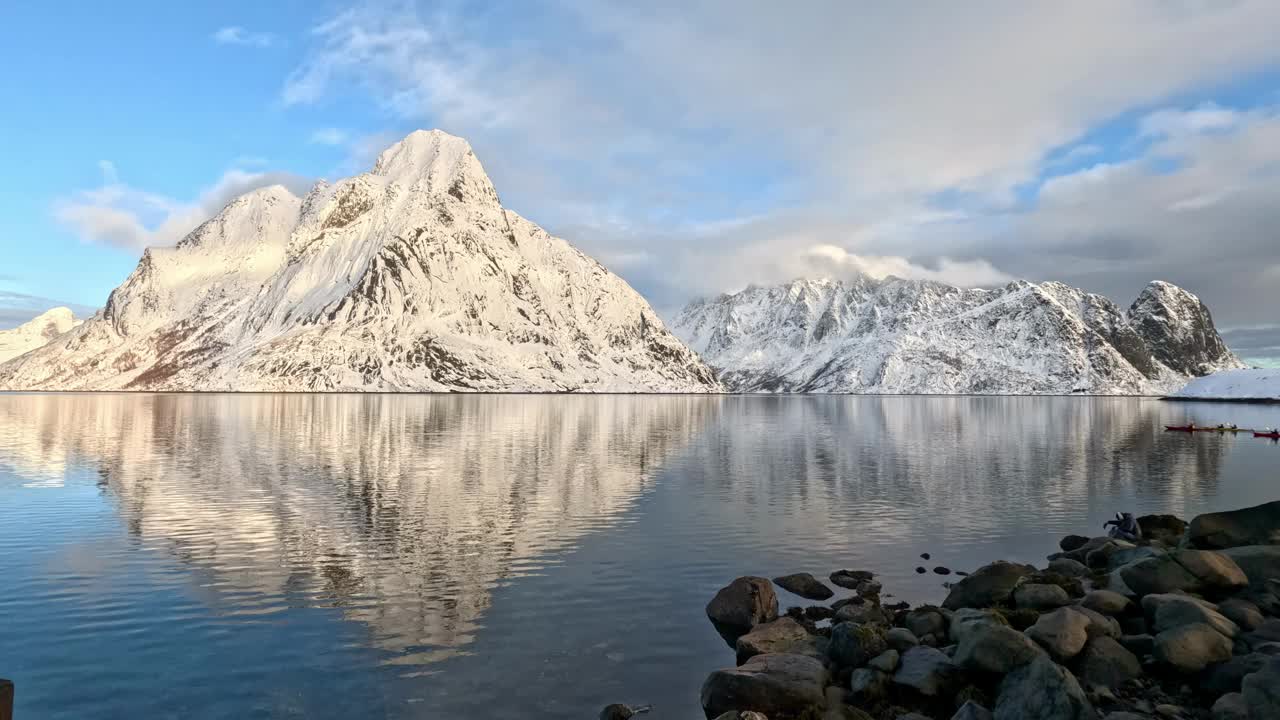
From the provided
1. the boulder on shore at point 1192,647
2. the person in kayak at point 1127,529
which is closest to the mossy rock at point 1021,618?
the boulder on shore at point 1192,647

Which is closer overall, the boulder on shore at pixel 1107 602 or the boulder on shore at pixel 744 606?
the boulder on shore at pixel 1107 602

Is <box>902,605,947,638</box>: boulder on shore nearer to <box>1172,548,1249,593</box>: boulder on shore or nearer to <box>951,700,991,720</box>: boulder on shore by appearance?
<box>951,700,991,720</box>: boulder on shore

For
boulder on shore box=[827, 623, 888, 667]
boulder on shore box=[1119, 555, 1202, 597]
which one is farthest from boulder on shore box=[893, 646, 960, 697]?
boulder on shore box=[1119, 555, 1202, 597]

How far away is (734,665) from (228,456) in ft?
211

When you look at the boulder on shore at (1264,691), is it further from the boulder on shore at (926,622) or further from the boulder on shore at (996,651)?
the boulder on shore at (926,622)

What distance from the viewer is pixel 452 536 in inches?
1448

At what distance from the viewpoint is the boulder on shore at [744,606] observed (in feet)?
79.6

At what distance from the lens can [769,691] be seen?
17578 millimetres

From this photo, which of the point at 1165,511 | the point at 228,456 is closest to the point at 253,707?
the point at 1165,511

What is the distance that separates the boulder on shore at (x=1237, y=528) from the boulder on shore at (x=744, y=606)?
56.7 feet

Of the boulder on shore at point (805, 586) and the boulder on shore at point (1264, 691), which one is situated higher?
the boulder on shore at point (1264, 691)

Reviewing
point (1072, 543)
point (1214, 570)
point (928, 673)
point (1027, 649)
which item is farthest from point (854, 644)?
point (1072, 543)

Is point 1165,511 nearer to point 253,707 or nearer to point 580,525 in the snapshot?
point 580,525

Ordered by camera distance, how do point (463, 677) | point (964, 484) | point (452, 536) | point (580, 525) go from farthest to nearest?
point (964, 484)
point (580, 525)
point (452, 536)
point (463, 677)
